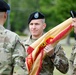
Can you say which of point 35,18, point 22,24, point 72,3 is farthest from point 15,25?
point 35,18

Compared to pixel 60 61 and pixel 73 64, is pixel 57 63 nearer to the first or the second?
pixel 60 61

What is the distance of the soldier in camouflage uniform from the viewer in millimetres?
6625

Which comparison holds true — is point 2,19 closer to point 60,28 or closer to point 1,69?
point 1,69

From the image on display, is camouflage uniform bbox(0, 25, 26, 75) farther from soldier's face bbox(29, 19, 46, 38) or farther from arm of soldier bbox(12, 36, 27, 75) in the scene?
soldier's face bbox(29, 19, 46, 38)

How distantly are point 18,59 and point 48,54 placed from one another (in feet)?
5.58

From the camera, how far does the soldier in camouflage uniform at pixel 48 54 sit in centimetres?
662

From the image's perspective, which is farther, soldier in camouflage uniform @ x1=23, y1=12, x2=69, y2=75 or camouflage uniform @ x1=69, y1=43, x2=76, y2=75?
camouflage uniform @ x1=69, y1=43, x2=76, y2=75

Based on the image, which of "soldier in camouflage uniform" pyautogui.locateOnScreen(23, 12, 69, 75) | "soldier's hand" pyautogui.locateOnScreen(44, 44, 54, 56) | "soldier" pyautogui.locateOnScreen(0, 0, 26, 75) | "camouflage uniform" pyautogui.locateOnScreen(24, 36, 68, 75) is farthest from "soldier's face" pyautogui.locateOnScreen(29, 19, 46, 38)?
"soldier" pyautogui.locateOnScreen(0, 0, 26, 75)

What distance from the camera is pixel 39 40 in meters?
6.88

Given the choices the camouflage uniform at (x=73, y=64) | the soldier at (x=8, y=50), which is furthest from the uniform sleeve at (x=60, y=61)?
the soldier at (x=8, y=50)

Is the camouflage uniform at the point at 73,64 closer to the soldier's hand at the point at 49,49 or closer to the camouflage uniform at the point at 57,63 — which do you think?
the camouflage uniform at the point at 57,63

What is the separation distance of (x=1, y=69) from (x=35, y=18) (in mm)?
2345

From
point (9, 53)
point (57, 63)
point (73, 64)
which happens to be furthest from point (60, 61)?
point (9, 53)

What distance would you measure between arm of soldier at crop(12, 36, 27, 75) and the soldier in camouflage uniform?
1527mm
